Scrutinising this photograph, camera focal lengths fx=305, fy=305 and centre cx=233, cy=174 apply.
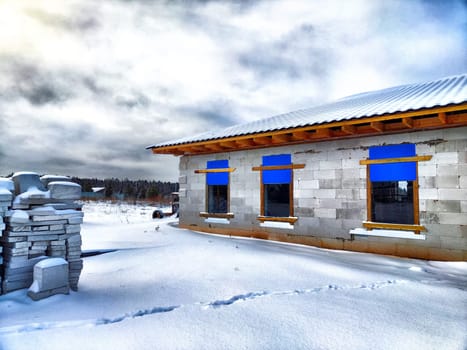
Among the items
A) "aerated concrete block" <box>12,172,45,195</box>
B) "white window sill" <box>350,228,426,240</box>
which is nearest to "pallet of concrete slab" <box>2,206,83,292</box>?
"aerated concrete block" <box>12,172,45,195</box>

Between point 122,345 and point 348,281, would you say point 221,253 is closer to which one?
point 348,281

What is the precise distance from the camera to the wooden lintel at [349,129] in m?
7.71

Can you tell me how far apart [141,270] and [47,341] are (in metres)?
2.47

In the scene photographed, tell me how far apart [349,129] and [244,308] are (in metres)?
5.72

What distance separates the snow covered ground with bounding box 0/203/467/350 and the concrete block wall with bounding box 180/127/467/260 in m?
1.17

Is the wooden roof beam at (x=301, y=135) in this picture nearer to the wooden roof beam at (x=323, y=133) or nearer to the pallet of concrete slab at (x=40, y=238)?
the wooden roof beam at (x=323, y=133)

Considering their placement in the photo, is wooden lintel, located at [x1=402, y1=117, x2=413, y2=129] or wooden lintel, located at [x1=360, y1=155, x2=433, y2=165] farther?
wooden lintel, located at [x1=360, y1=155, x2=433, y2=165]

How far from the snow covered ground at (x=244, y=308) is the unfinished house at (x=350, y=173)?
1393mm

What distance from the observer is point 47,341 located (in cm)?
298

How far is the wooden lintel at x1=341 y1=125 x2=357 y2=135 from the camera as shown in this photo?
7708mm

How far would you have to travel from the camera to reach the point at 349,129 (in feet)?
25.6

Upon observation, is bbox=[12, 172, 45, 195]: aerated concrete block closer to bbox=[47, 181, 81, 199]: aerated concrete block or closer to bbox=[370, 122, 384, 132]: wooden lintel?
bbox=[47, 181, 81, 199]: aerated concrete block

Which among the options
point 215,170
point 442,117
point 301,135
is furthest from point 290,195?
point 442,117

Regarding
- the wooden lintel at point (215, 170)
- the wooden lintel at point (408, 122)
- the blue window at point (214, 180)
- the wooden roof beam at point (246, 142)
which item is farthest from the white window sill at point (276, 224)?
the wooden lintel at point (408, 122)
